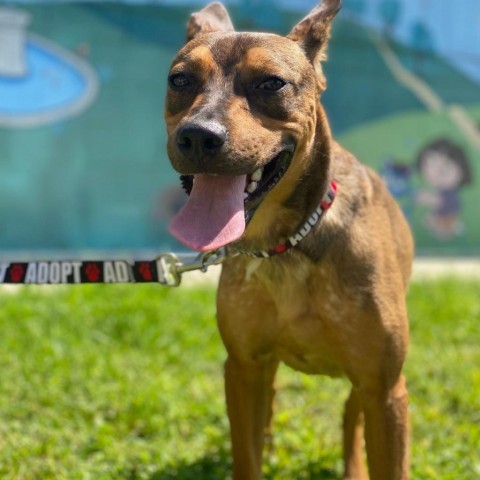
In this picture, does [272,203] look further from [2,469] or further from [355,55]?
[355,55]

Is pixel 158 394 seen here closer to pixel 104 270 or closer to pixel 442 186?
pixel 104 270

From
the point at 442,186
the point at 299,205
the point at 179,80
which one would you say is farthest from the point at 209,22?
the point at 442,186

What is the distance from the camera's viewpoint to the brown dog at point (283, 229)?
309cm

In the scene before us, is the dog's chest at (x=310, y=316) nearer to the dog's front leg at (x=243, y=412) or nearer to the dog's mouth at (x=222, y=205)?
the dog's front leg at (x=243, y=412)

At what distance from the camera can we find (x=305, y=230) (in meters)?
3.44

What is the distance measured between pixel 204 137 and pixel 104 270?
0.90 metres

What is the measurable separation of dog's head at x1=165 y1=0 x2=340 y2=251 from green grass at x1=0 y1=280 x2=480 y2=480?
1551mm

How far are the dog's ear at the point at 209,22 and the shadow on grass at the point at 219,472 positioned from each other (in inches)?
80.1

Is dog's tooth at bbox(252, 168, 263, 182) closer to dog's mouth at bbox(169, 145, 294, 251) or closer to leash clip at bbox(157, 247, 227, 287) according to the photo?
dog's mouth at bbox(169, 145, 294, 251)

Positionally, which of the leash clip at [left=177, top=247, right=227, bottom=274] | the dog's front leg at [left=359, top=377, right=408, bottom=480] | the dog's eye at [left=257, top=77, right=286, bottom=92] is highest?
the dog's eye at [left=257, top=77, right=286, bottom=92]

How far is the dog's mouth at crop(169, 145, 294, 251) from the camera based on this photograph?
3053 mm

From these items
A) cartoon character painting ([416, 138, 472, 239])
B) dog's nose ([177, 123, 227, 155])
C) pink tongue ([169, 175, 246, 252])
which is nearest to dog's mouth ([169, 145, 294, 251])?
pink tongue ([169, 175, 246, 252])

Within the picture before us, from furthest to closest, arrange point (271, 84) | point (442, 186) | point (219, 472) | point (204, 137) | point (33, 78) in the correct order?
1. point (442, 186)
2. point (33, 78)
3. point (219, 472)
4. point (271, 84)
5. point (204, 137)

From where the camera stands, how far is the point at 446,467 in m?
4.32
